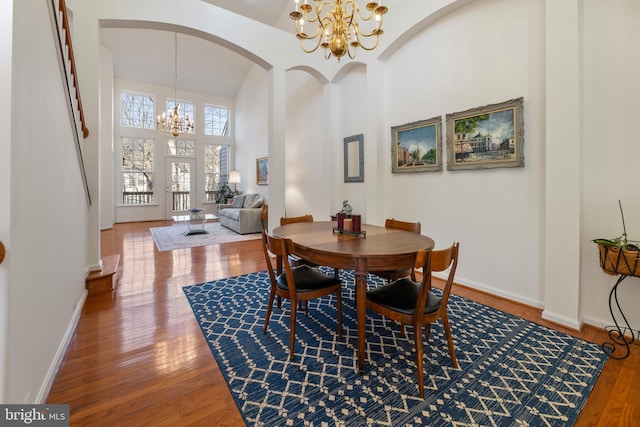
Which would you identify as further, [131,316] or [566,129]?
[131,316]

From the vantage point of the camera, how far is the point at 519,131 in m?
2.60

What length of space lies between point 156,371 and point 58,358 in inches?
25.8

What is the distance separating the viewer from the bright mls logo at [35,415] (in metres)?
1.07

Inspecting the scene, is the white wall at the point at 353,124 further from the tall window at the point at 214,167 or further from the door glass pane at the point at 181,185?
the door glass pane at the point at 181,185

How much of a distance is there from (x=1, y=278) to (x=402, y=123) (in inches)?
154

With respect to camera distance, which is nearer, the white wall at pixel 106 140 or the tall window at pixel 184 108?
the white wall at pixel 106 140

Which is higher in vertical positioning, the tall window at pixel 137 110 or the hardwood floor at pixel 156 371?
the tall window at pixel 137 110

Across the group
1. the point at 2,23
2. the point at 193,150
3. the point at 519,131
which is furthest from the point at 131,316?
the point at 193,150

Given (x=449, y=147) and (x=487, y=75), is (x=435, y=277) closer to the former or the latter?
(x=449, y=147)

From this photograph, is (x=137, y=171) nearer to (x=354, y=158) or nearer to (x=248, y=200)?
(x=248, y=200)

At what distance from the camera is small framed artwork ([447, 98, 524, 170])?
103 inches

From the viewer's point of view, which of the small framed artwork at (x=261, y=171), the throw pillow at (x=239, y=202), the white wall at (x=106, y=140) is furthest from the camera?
the throw pillow at (x=239, y=202)

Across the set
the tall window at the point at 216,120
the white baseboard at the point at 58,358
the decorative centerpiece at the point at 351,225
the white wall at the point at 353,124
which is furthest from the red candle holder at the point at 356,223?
the tall window at the point at 216,120

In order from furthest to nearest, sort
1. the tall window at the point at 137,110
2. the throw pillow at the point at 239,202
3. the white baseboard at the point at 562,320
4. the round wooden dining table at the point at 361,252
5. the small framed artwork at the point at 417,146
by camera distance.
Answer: the tall window at the point at 137,110, the throw pillow at the point at 239,202, the small framed artwork at the point at 417,146, the white baseboard at the point at 562,320, the round wooden dining table at the point at 361,252
